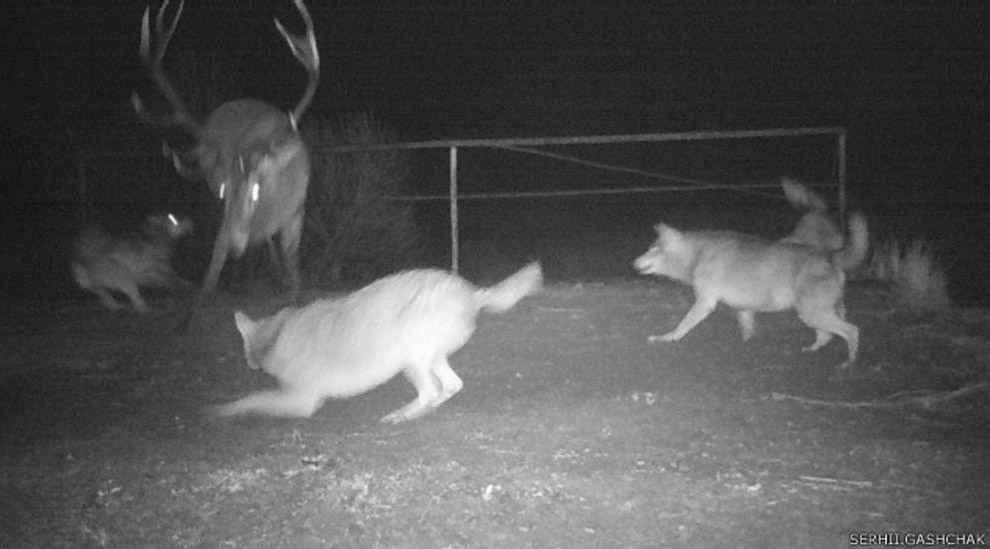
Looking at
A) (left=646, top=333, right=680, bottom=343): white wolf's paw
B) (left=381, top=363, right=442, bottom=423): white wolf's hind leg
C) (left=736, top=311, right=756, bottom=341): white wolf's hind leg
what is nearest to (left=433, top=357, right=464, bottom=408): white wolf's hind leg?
(left=381, top=363, right=442, bottom=423): white wolf's hind leg

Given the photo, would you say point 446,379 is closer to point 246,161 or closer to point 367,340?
point 367,340

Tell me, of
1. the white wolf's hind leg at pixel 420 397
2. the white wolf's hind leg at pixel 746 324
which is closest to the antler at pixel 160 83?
the white wolf's hind leg at pixel 420 397

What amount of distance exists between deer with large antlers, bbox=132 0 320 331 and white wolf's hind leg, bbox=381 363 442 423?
10.2 ft

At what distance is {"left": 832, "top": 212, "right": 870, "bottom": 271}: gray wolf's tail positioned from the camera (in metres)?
7.99

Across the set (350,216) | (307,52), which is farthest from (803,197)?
(307,52)

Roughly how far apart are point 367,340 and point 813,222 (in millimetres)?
5683

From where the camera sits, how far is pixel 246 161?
891 cm

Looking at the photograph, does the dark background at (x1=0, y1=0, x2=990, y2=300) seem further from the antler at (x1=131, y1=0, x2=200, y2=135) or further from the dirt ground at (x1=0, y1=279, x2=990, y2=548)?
the dirt ground at (x1=0, y1=279, x2=990, y2=548)

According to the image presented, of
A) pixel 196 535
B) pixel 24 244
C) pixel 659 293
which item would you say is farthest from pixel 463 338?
pixel 24 244

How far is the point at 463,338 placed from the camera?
21.3 ft

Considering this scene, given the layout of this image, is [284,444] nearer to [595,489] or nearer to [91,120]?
[595,489]

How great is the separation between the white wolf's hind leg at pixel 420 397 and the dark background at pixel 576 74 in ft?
42.8

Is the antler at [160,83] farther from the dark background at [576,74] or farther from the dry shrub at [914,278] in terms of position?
the dark background at [576,74]

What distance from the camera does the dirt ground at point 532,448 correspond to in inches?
182
